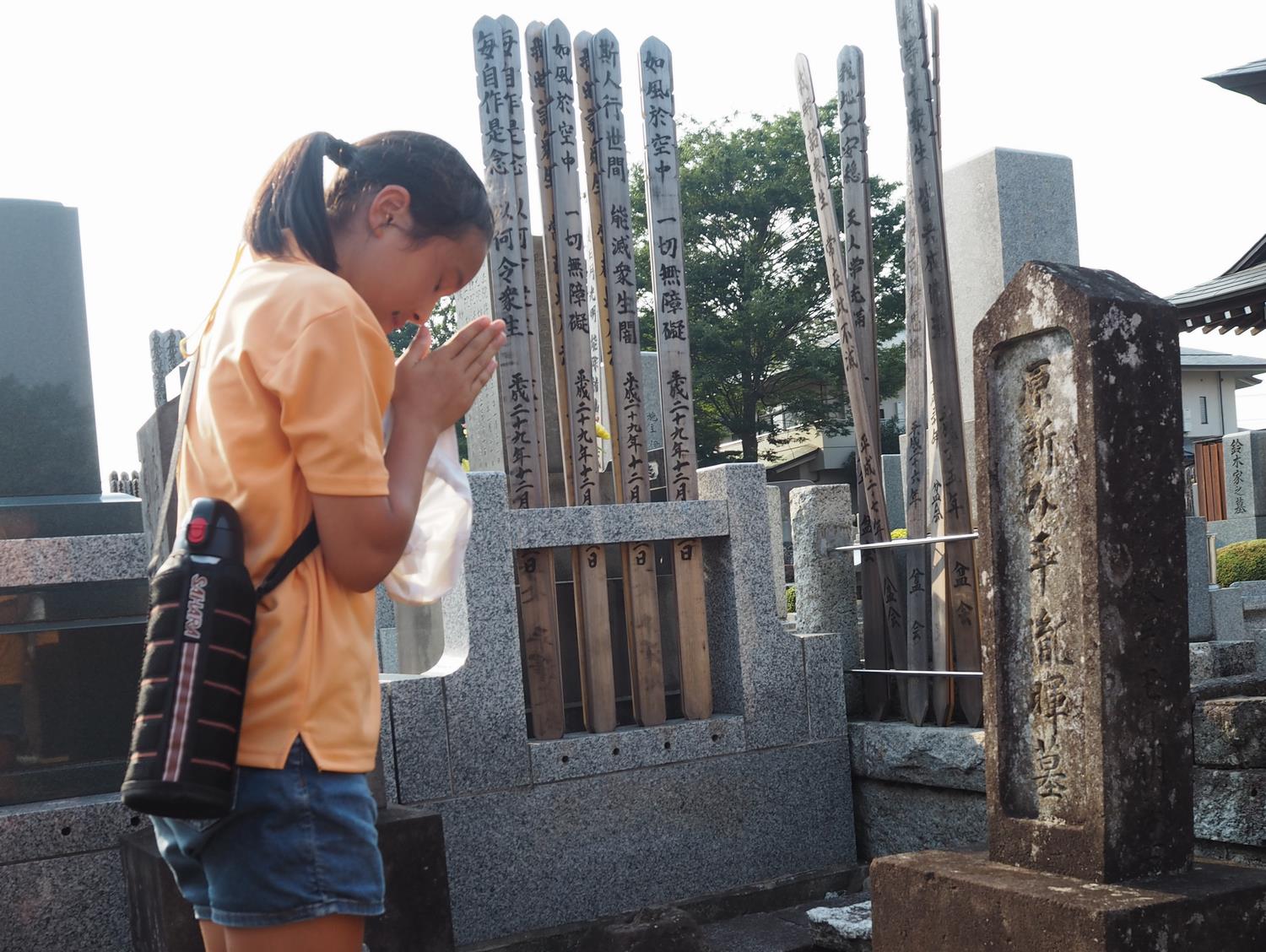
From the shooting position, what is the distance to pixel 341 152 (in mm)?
1788

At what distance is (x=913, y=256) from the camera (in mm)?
5793

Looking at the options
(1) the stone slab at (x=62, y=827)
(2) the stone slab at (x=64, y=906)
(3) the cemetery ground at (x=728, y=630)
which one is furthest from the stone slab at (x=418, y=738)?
(2) the stone slab at (x=64, y=906)

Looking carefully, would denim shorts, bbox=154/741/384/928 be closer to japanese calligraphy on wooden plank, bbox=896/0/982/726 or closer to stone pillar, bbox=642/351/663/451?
japanese calligraphy on wooden plank, bbox=896/0/982/726

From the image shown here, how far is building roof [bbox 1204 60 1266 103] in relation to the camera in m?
10.4

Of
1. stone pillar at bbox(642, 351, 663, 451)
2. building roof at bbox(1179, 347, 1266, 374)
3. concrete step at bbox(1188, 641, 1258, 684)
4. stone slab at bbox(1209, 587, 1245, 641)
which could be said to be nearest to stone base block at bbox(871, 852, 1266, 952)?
concrete step at bbox(1188, 641, 1258, 684)

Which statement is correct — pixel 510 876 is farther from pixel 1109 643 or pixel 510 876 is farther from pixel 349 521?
pixel 349 521

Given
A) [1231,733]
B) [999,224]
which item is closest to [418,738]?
[1231,733]

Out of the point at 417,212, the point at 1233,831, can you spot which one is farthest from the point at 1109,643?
the point at 417,212

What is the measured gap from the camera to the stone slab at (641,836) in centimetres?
494

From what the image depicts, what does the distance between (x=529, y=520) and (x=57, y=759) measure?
1.99 meters

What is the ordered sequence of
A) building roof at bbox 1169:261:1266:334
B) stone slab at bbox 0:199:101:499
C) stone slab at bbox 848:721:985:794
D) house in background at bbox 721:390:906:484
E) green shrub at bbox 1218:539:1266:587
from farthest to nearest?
house in background at bbox 721:390:906:484 < green shrub at bbox 1218:539:1266:587 < building roof at bbox 1169:261:1266:334 < stone slab at bbox 848:721:985:794 < stone slab at bbox 0:199:101:499

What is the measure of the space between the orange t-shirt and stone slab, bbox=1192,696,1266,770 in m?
3.66

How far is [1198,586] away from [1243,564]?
18.5 feet

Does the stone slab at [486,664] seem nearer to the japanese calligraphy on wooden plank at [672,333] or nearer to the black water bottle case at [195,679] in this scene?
the japanese calligraphy on wooden plank at [672,333]
